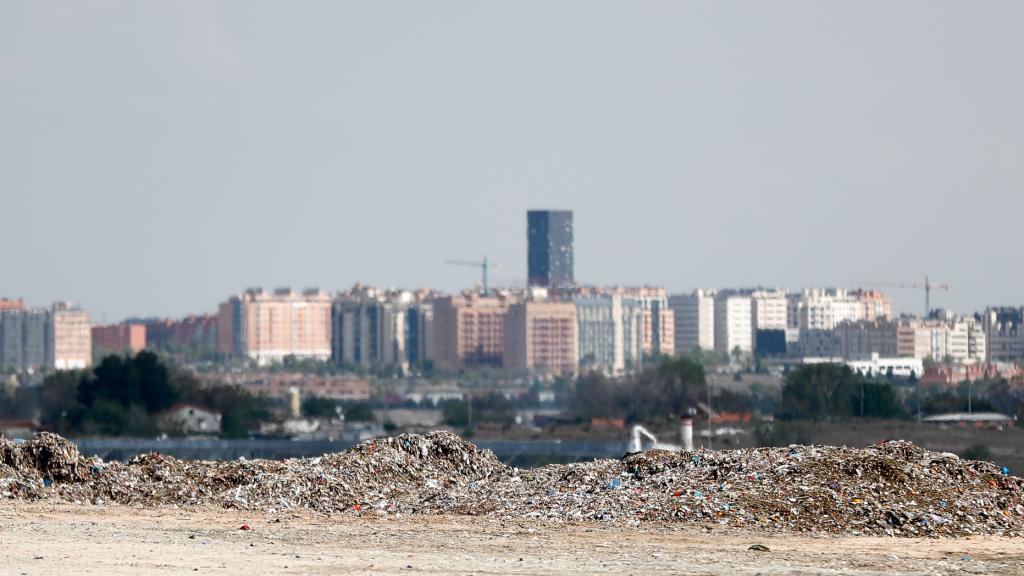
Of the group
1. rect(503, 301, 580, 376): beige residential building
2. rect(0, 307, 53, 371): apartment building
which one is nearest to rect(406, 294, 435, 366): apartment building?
rect(503, 301, 580, 376): beige residential building

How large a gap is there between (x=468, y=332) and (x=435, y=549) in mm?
165228

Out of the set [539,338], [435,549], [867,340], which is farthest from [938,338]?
[435,549]

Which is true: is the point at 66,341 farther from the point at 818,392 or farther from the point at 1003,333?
the point at 818,392

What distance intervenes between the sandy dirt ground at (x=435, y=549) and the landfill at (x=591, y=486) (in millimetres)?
501

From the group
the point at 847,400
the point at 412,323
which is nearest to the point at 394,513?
the point at 847,400

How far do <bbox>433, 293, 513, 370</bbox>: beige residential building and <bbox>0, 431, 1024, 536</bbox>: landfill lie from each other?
155708 millimetres

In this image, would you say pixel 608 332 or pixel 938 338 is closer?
pixel 938 338

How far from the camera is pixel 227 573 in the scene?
15875 millimetres

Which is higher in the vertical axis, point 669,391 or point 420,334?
point 420,334

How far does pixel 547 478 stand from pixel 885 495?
4.24 meters

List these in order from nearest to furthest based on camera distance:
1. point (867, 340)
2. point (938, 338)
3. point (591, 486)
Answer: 1. point (591, 486)
2. point (938, 338)
3. point (867, 340)

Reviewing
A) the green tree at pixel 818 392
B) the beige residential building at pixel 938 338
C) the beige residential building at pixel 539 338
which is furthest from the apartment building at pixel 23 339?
the green tree at pixel 818 392

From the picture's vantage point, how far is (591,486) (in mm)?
21766

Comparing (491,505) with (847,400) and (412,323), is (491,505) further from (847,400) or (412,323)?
(412,323)
